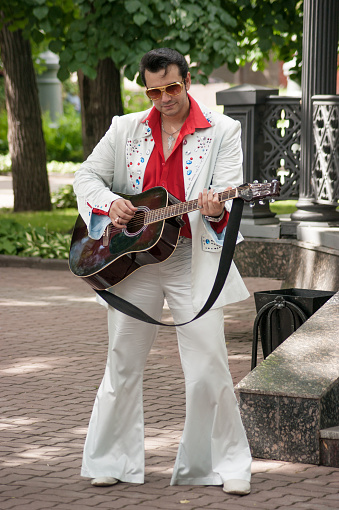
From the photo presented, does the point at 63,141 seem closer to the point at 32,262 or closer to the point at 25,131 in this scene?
the point at 25,131

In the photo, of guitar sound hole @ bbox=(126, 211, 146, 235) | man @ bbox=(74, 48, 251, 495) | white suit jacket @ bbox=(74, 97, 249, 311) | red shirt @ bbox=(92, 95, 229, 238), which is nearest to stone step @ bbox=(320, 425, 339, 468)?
man @ bbox=(74, 48, 251, 495)

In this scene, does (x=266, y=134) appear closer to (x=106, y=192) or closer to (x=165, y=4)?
(x=165, y=4)

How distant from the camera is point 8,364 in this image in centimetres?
730

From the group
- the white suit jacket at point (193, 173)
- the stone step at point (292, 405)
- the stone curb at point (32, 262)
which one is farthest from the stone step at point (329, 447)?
the stone curb at point (32, 262)

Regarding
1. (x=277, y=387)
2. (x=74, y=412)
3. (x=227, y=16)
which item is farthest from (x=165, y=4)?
(x=277, y=387)

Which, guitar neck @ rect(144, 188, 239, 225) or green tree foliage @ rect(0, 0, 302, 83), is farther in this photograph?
green tree foliage @ rect(0, 0, 302, 83)

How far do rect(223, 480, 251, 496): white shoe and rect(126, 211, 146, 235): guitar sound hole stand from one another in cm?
128

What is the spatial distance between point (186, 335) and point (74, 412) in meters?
1.90

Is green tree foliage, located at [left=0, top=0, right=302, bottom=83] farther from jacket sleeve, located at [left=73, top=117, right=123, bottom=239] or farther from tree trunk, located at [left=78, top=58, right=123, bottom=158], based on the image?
jacket sleeve, located at [left=73, top=117, right=123, bottom=239]

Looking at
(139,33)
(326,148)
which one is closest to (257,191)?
(326,148)

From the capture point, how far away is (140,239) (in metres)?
4.30

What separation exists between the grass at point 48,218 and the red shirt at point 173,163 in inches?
404

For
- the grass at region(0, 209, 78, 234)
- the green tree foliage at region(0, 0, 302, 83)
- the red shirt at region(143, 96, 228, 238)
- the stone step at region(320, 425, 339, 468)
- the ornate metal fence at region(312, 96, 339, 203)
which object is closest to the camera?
the red shirt at region(143, 96, 228, 238)

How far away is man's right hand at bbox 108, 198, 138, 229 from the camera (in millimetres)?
4215
